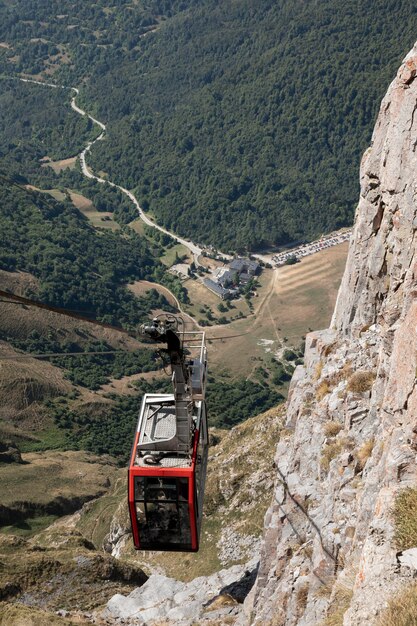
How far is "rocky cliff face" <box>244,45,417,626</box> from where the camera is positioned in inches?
997

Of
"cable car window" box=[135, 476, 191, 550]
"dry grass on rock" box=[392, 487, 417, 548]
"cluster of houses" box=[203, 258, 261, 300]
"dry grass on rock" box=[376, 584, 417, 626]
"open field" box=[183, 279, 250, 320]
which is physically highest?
"dry grass on rock" box=[376, 584, 417, 626]

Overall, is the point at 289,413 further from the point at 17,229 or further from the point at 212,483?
the point at 17,229

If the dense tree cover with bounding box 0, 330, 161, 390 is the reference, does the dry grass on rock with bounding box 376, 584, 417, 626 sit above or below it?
above

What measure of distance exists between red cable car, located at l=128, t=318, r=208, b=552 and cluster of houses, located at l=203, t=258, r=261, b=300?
460 feet

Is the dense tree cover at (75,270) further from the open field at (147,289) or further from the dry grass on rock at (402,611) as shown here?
the dry grass on rock at (402,611)

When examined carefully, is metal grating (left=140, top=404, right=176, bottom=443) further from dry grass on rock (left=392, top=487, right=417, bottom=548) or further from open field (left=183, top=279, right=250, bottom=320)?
open field (left=183, top=279, right=250, bottom=320)

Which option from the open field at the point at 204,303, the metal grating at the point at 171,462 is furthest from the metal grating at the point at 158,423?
the open field at the point at 204,303

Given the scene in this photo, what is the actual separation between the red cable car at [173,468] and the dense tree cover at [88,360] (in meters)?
102

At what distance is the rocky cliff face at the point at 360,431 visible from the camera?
25.3 m

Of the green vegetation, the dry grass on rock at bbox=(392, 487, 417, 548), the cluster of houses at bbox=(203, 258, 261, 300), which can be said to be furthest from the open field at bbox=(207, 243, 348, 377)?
the dry grass on rock at bbox=(392, 487, 417, 548)

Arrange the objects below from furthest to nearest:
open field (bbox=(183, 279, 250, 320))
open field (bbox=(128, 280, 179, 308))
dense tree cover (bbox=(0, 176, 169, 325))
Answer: open field (bbox=(128, 280, 179, 308))
dense tree cover (bbox=(0, 176, 169, 325))
open field (bbox=(183, 279, 250, 320))

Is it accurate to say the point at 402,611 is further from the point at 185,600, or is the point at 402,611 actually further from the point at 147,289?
the point at 147,289

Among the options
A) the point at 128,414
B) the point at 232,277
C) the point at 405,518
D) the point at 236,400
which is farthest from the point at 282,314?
the point at 405,518

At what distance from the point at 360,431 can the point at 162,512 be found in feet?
27.6
